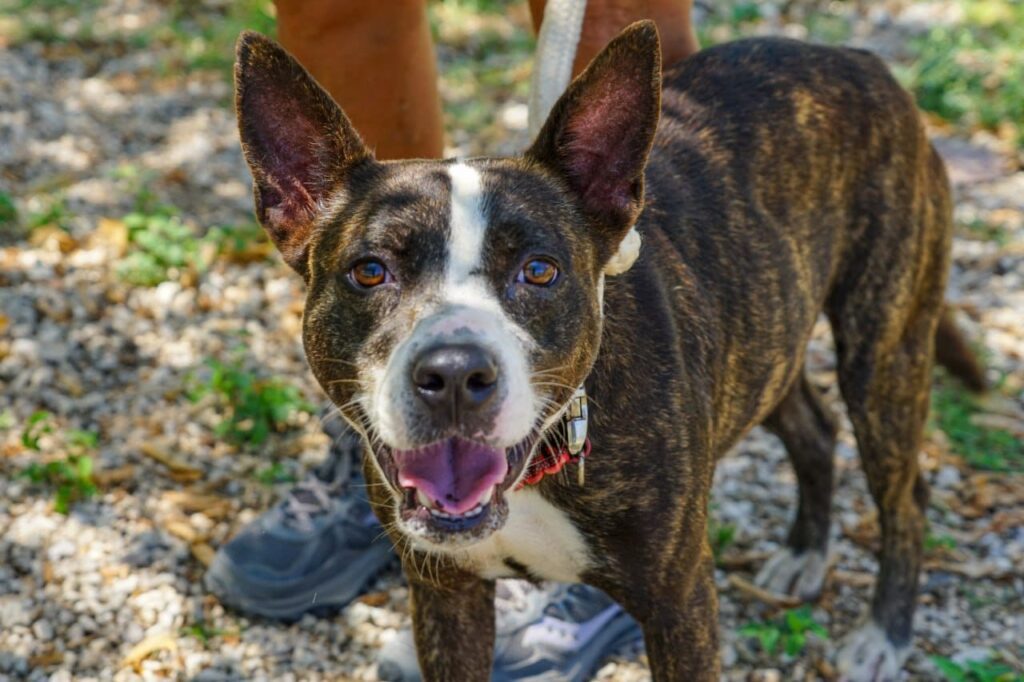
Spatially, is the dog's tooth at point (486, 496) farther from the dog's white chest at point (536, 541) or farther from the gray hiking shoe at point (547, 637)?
the gray hiking shoe at point (547, 637)

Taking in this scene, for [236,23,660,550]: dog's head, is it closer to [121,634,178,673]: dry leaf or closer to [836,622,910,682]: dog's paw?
[121,634,178,673]: dry leaf

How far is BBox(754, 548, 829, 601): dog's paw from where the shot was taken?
13.8 ft

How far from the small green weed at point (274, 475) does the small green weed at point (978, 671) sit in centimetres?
230

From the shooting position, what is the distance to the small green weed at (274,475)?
4.55 m

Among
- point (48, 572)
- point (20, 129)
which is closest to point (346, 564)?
point (48, 572)

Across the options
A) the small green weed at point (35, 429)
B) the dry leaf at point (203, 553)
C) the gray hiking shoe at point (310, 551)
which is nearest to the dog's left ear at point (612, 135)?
the gray hiking shoe at point (310, 551)

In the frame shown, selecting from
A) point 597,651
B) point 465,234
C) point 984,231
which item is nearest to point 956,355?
point 984,231

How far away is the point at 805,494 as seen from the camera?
4.33m

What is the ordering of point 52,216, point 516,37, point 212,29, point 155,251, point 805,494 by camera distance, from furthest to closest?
point 516,37, point 212,29, point 52,216, point 155,251, point 805,494

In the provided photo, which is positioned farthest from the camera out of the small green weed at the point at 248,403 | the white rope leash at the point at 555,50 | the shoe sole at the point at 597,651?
the small green weed at the point at 248,403

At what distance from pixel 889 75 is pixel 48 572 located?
3.06 metres

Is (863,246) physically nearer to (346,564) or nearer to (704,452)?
(704,452)

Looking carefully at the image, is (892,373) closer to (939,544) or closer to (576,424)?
(939,544)

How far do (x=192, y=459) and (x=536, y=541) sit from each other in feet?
7.05
